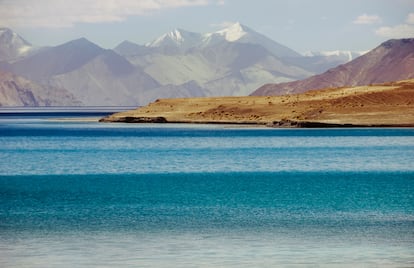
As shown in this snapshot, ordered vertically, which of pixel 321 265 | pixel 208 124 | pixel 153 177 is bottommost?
pixel 321 265

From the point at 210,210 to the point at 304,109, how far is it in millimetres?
121226

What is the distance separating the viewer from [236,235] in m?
33.8

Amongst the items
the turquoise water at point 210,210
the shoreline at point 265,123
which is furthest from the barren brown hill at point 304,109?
the turquoise water at point 210,210

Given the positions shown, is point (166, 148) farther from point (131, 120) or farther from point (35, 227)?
point (131, 120)

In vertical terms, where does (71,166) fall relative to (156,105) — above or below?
below

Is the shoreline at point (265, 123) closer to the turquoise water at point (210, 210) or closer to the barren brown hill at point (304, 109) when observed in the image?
the barren brown hill at point (304, 109)

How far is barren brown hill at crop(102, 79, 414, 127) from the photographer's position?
14938 centimetres

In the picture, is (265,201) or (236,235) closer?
(236,235)

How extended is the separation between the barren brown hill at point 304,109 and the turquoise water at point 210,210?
206 feet

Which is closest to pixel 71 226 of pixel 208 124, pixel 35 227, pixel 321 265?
pixel 35 227

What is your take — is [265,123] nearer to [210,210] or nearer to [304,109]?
[304,109]

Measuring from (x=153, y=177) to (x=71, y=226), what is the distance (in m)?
26.1

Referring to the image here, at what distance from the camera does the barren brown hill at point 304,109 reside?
149 m

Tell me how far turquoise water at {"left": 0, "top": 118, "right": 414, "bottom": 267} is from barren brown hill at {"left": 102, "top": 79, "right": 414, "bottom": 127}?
62.8m
